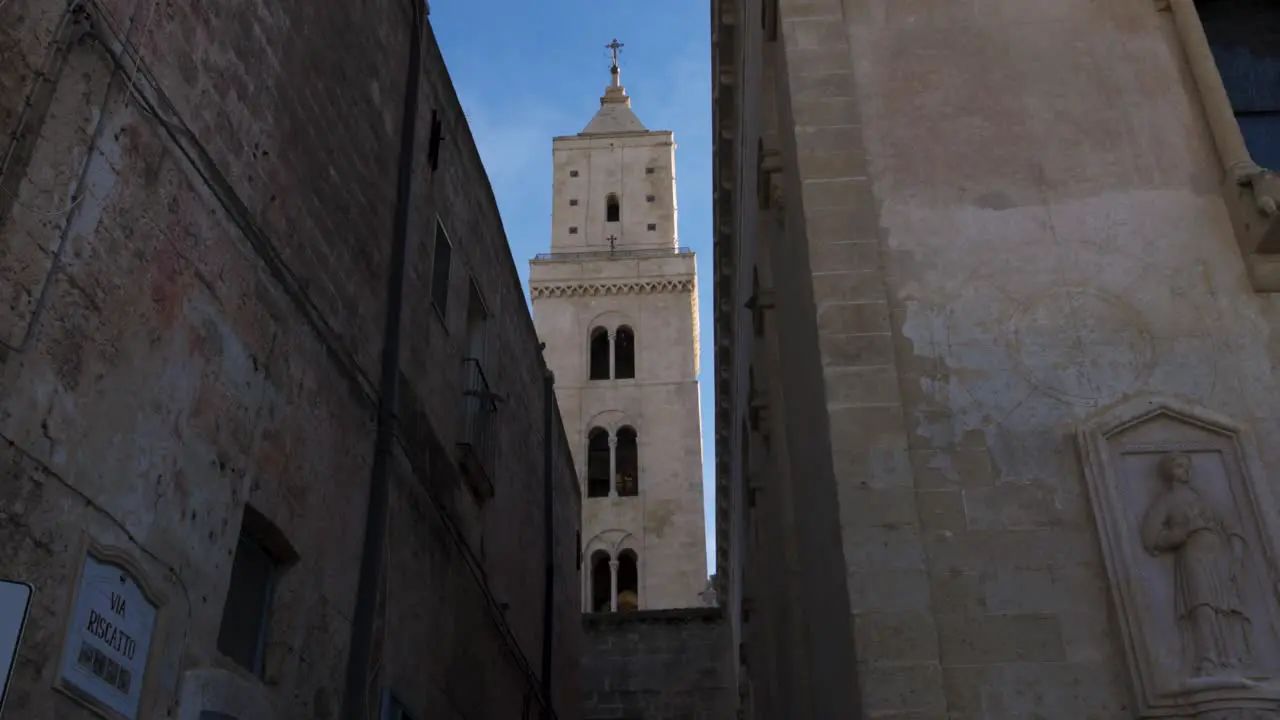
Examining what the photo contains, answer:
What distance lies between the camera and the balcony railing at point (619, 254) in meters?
46.3

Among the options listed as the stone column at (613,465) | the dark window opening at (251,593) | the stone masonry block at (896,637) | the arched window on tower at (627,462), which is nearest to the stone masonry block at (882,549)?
the stone masonry block at (896,637)

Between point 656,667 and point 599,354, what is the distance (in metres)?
21.9

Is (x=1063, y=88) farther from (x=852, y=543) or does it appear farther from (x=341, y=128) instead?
(x=341, y=128)

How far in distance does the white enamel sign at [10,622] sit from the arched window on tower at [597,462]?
3885cm

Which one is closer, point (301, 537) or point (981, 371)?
point (301, 537)

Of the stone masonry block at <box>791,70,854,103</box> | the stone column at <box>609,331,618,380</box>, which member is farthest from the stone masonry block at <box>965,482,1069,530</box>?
the stone column at <box>609,331,618,380</box>

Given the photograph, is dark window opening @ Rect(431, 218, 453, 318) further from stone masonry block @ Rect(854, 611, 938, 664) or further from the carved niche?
the carved niche

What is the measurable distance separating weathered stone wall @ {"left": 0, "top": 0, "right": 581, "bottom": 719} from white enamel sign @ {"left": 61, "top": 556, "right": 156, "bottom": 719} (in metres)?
0.09

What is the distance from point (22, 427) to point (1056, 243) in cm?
713

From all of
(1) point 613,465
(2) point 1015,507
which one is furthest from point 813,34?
(1) point 613,465

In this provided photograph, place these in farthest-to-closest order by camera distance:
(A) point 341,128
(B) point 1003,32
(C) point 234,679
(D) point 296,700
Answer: (B) point 1003,32 < (A) point 341,128 < (D) point 296,700 < (C) point 234,679

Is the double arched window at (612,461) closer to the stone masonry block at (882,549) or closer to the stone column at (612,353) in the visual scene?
the stone column at (612,353)

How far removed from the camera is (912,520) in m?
8.00

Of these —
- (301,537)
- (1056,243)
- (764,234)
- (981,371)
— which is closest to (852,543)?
(981,371)
